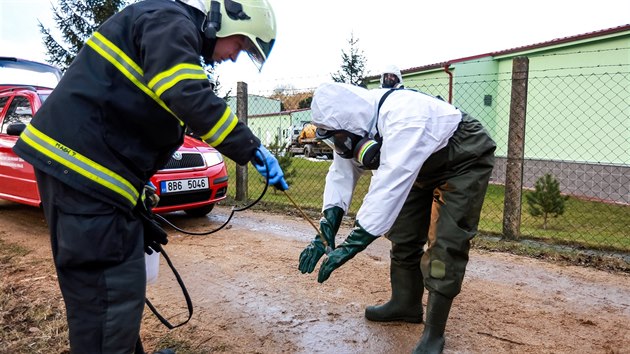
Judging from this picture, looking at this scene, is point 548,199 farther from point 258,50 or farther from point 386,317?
point 258,50

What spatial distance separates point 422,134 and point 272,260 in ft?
8.17

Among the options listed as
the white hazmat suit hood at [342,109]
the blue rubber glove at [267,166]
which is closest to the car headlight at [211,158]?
the white hazmat suit hood at [342,109]

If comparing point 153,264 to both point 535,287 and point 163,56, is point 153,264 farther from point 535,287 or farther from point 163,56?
point 535,287

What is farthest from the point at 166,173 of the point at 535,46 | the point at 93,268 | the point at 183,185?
the point at 535,46

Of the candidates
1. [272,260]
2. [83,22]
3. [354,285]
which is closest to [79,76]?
[354,285]

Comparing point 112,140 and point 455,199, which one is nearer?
point 112,140

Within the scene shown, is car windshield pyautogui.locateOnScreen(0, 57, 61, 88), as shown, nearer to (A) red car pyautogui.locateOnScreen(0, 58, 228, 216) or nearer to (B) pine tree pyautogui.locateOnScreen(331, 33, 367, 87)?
(A) red car pyautogui.locateOnScreen(0, 58, 228, 216)

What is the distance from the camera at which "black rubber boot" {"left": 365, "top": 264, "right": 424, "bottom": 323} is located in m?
3.04

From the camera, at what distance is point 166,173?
5.36 meters

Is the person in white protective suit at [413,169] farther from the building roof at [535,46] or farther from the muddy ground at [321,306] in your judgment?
the building roof at [535,46]

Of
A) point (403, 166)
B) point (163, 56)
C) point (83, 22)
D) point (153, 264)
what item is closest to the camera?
point (163, 56)

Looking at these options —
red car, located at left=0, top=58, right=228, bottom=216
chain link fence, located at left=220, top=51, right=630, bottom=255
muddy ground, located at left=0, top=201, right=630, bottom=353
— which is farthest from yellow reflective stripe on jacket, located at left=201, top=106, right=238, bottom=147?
chain link fence, located at left=220, top=51, right=630, bottom=255

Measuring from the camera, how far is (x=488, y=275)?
4016 mm

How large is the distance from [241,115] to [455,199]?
5.39 metres
